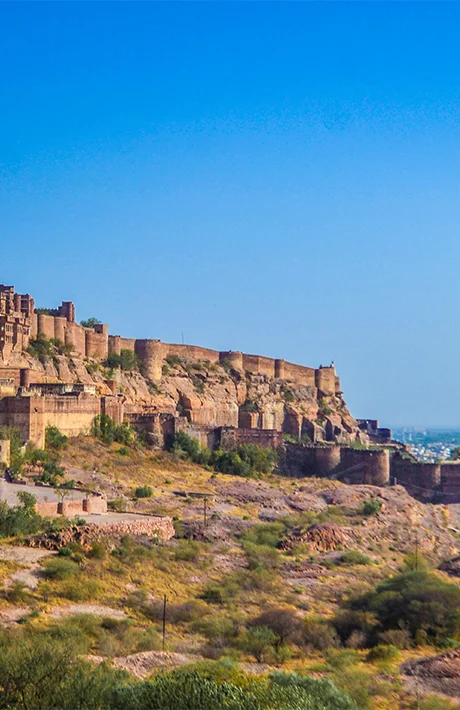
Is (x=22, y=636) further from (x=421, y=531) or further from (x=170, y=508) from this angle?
(x=421, y=531)

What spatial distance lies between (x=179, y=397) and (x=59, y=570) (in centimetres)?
2913

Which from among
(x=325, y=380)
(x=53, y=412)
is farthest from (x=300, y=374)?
(x=53, y=412)

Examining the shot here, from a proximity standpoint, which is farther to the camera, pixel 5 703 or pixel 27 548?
pixel 27 548

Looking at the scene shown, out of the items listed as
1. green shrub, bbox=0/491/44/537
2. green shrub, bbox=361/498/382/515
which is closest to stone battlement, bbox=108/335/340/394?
green shrub, bbox=361/498/382/515

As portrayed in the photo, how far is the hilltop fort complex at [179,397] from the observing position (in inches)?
1471

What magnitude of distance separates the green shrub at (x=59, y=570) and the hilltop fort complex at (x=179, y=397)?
30.7ft

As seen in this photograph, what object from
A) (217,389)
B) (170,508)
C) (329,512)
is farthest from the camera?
(217,389)

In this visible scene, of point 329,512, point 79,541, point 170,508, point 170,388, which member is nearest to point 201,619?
point 79,541

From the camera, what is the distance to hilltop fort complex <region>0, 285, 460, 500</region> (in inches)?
1471

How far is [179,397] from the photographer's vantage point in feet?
164

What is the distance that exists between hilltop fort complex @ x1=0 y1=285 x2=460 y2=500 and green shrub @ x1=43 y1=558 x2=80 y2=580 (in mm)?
9350

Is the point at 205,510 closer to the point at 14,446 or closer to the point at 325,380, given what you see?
the point at 14,446

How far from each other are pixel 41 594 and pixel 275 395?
3735 centimetres

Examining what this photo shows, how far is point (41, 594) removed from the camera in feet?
65.3
